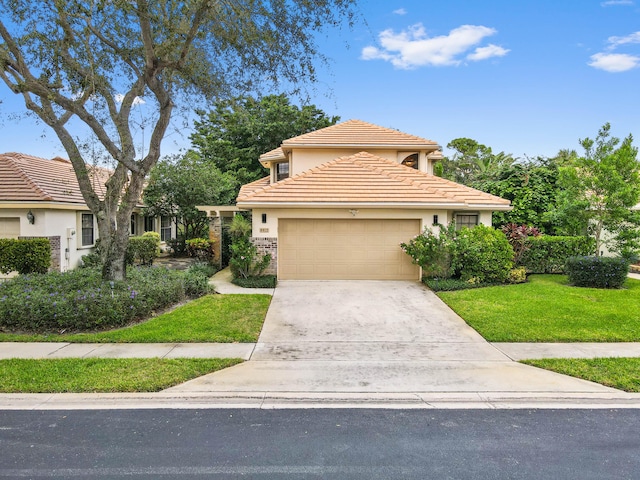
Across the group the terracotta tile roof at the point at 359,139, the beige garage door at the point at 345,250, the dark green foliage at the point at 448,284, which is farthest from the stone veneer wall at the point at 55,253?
the dark green foliage at the point at 448,284

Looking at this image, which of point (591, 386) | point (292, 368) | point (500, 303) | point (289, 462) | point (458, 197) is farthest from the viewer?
point (458, 197)

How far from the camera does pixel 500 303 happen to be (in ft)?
35.4

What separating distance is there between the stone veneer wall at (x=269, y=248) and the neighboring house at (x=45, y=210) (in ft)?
17.7

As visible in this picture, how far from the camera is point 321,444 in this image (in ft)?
14.3

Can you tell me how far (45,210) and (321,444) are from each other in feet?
48.1

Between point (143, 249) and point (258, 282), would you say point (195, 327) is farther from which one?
A: point (143, 249)

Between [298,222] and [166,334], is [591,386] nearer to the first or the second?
[166,334]

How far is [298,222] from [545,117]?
13.4 m

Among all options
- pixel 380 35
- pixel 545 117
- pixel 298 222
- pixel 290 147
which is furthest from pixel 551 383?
pixel 545 117

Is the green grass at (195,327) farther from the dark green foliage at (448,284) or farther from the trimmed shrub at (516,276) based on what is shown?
the trimmed shrub at (516,276)

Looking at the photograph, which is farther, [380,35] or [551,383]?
[380,35]

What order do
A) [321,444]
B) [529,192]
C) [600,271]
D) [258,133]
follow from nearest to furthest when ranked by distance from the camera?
1. [321,444]
2. [600,271]
3. [529,192]
4. [258,133]

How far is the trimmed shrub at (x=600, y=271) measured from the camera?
40.9 ft

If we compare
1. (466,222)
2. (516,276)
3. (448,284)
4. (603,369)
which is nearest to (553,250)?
(516,276)
